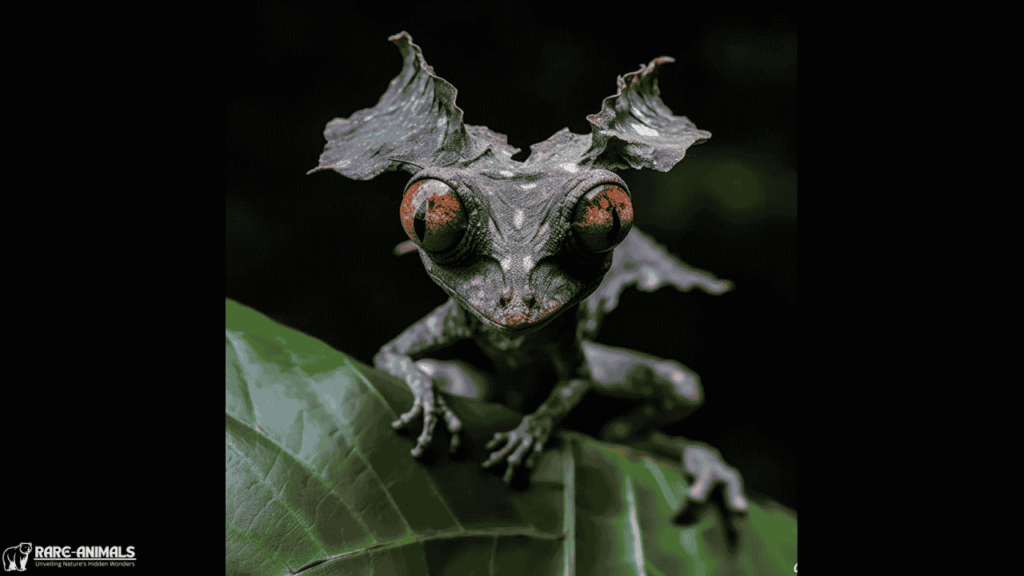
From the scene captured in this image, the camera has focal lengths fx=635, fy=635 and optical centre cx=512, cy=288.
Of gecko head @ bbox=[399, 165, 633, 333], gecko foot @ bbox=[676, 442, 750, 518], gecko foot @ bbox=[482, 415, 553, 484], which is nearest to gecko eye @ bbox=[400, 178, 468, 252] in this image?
gecko head @ bbox=[399, 165, 633, 333]

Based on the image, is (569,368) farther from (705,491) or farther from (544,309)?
(544,309)

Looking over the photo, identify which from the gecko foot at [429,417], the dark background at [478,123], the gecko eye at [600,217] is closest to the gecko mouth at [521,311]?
the gecko eye at [600,217]

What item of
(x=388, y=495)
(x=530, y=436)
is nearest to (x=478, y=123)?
(x=530, y=436)

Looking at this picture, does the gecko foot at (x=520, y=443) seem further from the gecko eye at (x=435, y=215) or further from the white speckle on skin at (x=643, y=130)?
the white speckle on skin at (x=643, y=130)

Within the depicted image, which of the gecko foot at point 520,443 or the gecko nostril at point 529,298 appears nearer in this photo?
the gecko nostril at point 529,298

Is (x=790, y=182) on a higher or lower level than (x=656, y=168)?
lower

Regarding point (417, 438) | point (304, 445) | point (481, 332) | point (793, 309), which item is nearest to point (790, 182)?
point (793, 309)

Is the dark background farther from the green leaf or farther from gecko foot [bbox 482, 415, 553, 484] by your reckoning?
gecko foot [bbox 482, 415, 553, 484]
